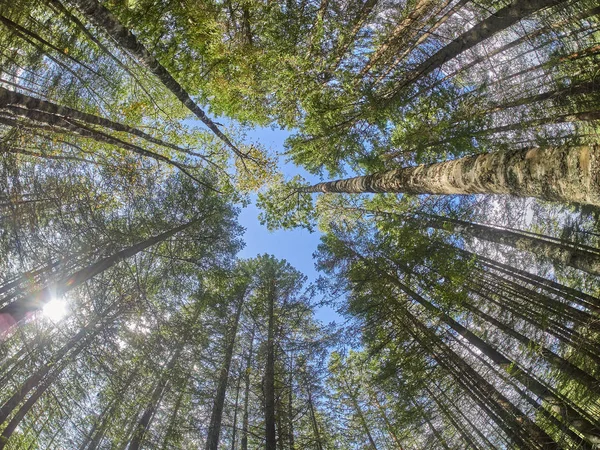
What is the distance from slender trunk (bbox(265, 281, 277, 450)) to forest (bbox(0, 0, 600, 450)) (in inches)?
2.8

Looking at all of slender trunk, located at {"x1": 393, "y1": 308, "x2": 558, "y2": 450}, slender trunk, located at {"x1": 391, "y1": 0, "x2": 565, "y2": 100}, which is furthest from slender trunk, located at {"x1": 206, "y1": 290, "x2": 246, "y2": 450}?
slender trunk, located at {"x1": 391, "y1": 0, "x2": 565, "y2": 100}

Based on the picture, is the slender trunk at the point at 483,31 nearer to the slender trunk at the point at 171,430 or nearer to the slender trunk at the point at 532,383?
the slender trunk at the point at 532,383

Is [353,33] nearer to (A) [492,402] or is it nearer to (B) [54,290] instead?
(B) [54,290]

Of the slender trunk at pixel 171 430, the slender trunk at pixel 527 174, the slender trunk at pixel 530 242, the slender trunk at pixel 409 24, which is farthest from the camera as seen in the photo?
the slender trunk at pixel 171 430

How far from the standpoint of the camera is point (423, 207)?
10.3 metres

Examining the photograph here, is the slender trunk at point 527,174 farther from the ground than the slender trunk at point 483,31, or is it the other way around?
the slender trunk at point 483,31

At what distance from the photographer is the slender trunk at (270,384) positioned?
8469mm

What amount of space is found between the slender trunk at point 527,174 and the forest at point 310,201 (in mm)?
22

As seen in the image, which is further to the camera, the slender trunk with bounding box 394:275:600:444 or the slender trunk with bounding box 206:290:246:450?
the slender trunk with bounding box 206:290:246:450

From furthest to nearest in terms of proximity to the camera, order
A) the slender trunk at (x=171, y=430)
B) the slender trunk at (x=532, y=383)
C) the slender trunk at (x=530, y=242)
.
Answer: the slender trunk at (x=171, y=430), the slender trunk at (x=530, y=242), the slender trunk at (x=532, y=383)

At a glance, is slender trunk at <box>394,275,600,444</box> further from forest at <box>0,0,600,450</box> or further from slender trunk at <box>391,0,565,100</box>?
slender trunk at <box>391,0,565,100</box>

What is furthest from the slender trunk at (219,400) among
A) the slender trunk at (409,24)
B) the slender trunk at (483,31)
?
the slender trunk at (409,24)

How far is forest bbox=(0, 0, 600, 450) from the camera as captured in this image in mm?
4547

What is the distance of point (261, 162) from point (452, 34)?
23.8 ft
